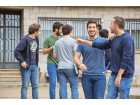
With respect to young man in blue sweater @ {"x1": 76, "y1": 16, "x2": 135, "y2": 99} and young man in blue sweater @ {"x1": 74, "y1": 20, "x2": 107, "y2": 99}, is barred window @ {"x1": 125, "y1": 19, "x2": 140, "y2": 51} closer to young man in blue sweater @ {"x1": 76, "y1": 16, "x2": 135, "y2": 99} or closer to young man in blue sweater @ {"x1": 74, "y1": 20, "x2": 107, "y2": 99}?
young man in blue sweater @ {"x1": 74, "y1": 20, "x2": 107, "y2": 99}

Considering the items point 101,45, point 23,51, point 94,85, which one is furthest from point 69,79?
point 101,45

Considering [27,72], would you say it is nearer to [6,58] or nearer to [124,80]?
[124,80]

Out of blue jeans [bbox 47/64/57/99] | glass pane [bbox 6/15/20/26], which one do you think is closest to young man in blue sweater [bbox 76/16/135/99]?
blue jeans [bbox 47/64/57/99]

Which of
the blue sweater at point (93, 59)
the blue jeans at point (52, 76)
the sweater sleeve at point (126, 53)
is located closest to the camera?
the sweater sleeve at point (126, 53)

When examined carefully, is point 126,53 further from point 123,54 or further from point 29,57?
point 29,57

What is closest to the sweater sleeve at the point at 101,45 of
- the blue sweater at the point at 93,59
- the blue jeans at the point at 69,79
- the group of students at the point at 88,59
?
the group of students at the point at 88,59

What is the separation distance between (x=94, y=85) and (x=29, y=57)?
2.07m

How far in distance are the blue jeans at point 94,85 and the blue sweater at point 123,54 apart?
52 cm

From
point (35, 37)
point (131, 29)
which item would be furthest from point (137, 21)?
point (35, 37)

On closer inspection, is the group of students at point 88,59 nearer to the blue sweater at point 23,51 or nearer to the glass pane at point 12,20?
the blue sweater at point 23,51

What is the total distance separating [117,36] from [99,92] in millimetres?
1057

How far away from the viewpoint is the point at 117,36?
Answer: 24.6 feet

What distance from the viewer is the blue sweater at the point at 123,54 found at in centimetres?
727

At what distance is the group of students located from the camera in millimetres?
7383
